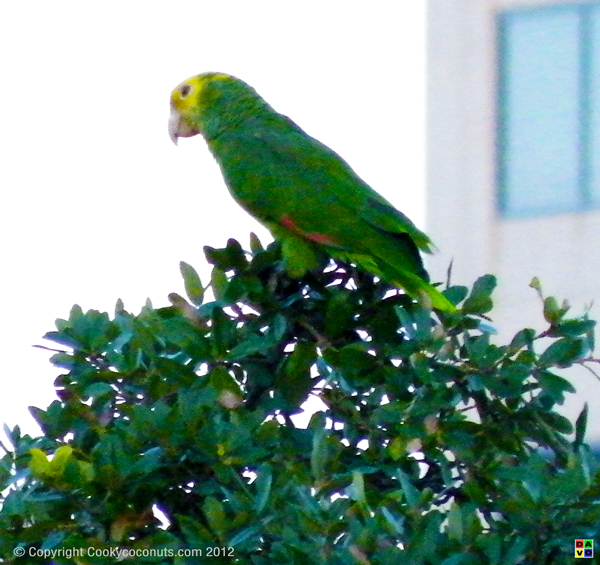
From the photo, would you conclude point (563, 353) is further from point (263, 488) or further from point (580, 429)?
point (263, 488)

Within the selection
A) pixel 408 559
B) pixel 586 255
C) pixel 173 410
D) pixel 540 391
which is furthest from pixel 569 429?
pixel 586 255

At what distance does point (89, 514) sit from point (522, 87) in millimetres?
3664

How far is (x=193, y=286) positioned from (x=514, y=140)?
131 inches

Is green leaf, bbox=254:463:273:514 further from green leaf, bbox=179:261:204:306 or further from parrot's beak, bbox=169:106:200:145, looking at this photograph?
parrot's beak, bbox=169:106:200:145

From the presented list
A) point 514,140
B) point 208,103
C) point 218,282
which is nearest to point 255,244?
point 218,282

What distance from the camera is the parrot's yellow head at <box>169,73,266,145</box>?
9.03ft

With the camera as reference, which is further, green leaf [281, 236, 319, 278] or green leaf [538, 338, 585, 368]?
green leaf [281, 236, 319, 278]

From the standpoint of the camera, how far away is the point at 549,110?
4.56 m

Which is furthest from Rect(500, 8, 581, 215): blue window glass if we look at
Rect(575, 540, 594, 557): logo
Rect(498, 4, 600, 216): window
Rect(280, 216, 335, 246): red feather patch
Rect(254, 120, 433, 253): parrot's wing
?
Rect(575, 540, 594, 557): logo

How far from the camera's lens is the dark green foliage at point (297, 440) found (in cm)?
125

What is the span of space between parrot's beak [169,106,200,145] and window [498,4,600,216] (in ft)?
6.75

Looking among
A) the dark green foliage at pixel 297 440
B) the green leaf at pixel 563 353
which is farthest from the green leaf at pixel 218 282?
the green leaf at pixel 563 353

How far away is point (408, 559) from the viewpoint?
1.19 meters

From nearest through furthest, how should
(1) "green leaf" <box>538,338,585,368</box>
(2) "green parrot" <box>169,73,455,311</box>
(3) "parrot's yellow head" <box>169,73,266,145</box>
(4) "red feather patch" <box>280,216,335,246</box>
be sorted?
1. (1) "green leaf" <box>538,338,585,368</box>
2. (2) "green parrot" <box>169,73,455,311</box>
3. (4) "red feather patch" <box>280,216,335,246</box>
4. (3) "parrot's yellow head" <box>169,73,266,145</box>
